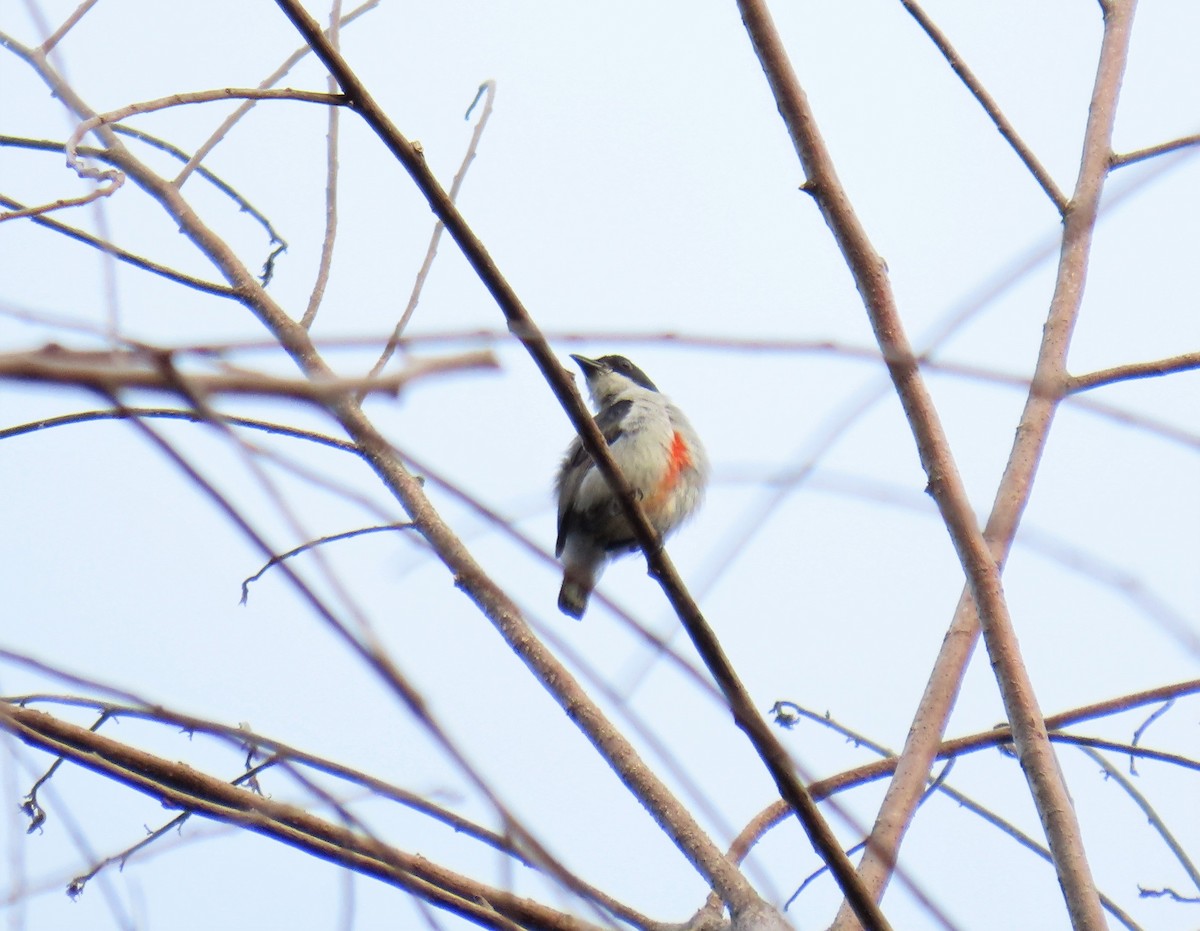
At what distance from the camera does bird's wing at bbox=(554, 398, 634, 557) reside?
714 cm

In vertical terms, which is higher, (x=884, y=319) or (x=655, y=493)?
(x=655, y=493)

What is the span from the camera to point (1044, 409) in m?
2.26

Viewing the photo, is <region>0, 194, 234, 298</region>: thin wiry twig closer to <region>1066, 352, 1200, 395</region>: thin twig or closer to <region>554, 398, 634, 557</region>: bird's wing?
<region>1066, 352, 1200, 395</region>: thin twig

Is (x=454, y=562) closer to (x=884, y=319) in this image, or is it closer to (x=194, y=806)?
(x=194, y=806)

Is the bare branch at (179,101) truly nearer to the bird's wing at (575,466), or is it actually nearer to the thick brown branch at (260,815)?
the thick brown branch at (260,815)

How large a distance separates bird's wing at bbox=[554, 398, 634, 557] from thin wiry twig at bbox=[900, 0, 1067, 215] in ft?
15.7

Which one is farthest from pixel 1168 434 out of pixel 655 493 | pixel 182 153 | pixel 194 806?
pixel 655 493

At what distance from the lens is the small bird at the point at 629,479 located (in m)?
6.97

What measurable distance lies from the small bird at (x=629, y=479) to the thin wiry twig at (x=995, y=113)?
14.7 feet

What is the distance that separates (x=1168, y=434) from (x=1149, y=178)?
0.96 ft

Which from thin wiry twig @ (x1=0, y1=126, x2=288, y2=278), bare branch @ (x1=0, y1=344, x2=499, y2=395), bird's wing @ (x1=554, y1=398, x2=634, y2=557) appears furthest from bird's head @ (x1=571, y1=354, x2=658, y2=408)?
bare branch @ (x1=0, y1=344, x2=499, y2=395)

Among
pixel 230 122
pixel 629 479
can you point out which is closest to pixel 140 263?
pixel 230 122

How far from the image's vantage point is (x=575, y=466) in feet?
24.3

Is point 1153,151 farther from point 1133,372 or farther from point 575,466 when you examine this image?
point 575,466
